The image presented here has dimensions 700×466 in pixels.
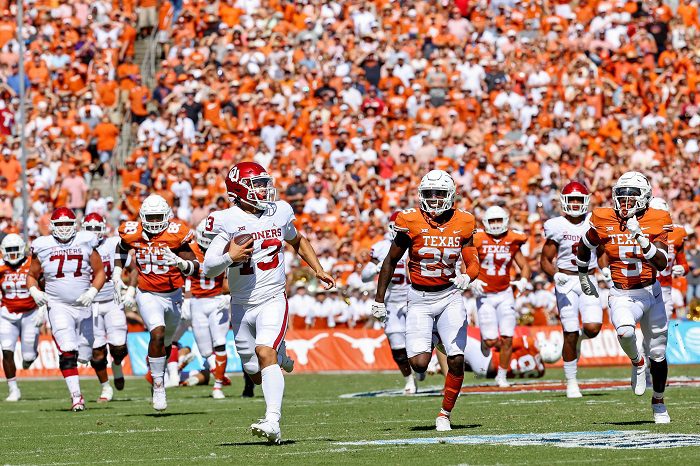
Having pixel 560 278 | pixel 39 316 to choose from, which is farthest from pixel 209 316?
pixel 560 278

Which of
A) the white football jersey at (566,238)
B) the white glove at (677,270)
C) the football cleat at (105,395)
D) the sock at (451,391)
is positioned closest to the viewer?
the sock at (451,391)

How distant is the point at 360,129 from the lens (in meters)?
27.7

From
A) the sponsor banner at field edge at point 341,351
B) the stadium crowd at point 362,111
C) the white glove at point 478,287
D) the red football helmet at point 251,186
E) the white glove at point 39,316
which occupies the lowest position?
the sponsor banner at field edge at point 341,351

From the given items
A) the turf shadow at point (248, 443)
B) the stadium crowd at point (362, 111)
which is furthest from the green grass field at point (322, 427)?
the stadium crowd at point (362, 111)

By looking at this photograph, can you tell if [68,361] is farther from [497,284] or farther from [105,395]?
[497,284]

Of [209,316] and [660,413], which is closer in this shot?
[660,413]

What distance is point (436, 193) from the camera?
1214cm

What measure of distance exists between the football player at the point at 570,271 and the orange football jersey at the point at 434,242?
411 centimetres

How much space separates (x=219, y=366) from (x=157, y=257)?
127 inches

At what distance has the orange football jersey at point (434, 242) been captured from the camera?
12.2 metres

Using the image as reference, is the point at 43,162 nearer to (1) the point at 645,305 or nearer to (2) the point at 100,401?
(2) the point at 100,401

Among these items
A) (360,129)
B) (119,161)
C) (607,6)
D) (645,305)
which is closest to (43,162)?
(119,161)

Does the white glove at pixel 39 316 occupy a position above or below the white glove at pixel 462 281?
below

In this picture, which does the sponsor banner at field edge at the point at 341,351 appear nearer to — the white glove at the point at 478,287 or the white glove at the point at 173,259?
the white glove at the point at 478,287
